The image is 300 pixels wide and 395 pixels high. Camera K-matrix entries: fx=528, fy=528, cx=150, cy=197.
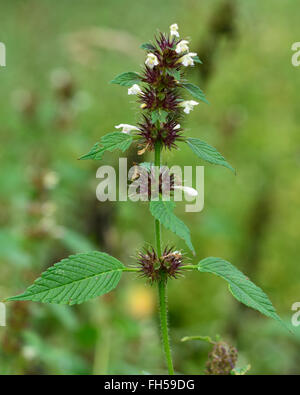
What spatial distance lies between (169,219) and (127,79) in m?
0.22

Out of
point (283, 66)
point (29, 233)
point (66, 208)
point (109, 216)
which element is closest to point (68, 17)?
point (283, 66)

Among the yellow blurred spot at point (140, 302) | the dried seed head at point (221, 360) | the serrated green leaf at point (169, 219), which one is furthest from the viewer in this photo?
the yellow blurred spot at point (140, 302)

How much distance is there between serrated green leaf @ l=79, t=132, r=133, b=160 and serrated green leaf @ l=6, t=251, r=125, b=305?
142mm

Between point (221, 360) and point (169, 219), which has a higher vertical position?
point (169, 219)

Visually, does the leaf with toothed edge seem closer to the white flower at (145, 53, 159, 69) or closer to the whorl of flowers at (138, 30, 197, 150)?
the whorl of flowers at (138, 30, 197, 150)

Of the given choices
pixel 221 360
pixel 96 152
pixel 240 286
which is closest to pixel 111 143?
pixel 96 152

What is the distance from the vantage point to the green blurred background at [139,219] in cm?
173

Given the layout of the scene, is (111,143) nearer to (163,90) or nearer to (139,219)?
(163,90)

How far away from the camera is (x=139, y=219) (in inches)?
101

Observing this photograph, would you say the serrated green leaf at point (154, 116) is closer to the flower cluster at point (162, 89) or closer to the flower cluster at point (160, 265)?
the flower cluster at point (162, 89)

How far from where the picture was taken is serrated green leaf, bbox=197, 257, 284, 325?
0.71 metres

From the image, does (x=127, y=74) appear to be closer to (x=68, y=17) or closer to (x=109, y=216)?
(x=109, y=216)

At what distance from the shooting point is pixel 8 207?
252cm

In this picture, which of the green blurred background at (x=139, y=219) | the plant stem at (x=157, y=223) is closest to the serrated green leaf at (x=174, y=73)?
the plant stem at (x=157, y=223)
